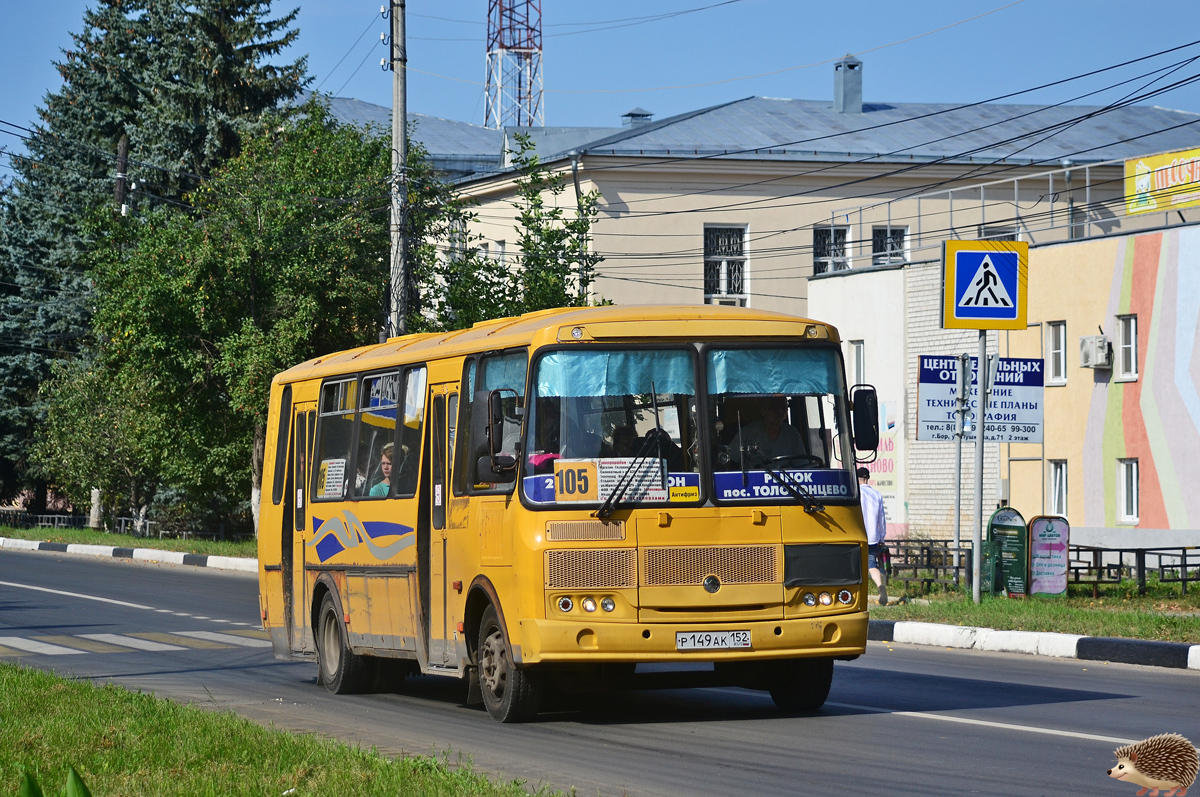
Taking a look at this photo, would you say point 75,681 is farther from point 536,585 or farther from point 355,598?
point 536,585

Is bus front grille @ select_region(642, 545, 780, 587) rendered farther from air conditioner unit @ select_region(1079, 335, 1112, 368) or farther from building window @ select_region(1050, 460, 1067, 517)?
building window @ select_region(1050, 460, 1067, 517)

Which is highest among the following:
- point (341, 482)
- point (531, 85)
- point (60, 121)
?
point (531, 85)

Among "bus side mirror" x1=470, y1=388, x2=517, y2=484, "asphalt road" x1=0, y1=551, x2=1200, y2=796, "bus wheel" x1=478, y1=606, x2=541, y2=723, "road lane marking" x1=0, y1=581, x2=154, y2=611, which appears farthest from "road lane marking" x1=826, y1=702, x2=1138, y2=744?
"road lane marking" x1=0, y1=581, x2=154, y2=611

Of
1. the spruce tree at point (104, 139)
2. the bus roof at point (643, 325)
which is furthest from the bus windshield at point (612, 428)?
the spruce tree at point (104, 139)

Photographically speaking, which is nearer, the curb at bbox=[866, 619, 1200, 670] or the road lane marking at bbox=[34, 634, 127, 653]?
the curb at bbox=[866, 619, 1200, 670]

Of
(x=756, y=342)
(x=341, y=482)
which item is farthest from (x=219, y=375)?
(x=756, y=342)

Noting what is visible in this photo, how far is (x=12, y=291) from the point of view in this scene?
2205 inches

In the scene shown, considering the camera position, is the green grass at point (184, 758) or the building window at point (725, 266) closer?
the green grass at point (184, 758)

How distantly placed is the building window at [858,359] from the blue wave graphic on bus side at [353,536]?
87.2ft

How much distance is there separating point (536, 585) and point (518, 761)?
1.46 meters

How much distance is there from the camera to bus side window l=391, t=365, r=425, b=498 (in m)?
12.2

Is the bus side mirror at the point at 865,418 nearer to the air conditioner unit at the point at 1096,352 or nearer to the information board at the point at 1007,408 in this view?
the information board at the point at 1007,408

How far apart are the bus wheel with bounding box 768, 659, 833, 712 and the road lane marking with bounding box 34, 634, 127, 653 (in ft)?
25.9

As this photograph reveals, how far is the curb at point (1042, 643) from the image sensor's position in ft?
49.0
